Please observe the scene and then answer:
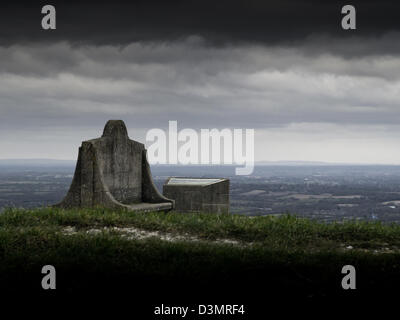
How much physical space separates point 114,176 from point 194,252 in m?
5.71

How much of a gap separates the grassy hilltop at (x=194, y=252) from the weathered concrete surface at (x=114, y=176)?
1570 mm

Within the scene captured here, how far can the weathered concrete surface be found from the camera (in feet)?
37.4

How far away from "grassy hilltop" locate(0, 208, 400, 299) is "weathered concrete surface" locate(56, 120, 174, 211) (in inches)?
61.8

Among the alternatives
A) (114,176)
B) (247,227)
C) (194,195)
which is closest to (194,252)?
(247,227)

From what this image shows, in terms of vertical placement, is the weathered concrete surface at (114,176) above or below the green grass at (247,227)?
Answer: above

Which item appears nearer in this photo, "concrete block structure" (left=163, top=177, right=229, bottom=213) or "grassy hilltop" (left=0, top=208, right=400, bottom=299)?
"grassy hilltop" (left=0, top=208, right=400, bottom=299)

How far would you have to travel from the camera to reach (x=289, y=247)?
7.69 m

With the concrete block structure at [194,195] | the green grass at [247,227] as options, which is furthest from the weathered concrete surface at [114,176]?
the concrete block structure at [194,195]

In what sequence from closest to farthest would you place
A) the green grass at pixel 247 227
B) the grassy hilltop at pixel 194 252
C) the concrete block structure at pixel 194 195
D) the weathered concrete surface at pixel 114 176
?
the grassy hilltop at pixel 194 252 < the green grass at pixel 247 227 < the weathered concrete surface at pixel 114 176 < the concrete block structure at pixel 194 195

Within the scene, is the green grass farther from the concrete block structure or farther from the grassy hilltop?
the concrete block structure

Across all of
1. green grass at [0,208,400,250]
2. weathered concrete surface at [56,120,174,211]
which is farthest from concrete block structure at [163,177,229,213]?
green grass at [0,208,400,250]

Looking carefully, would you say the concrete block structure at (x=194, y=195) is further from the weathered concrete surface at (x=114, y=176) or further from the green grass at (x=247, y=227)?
the green grass at (x=247, y=227)

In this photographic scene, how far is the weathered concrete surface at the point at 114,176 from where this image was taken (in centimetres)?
1139
